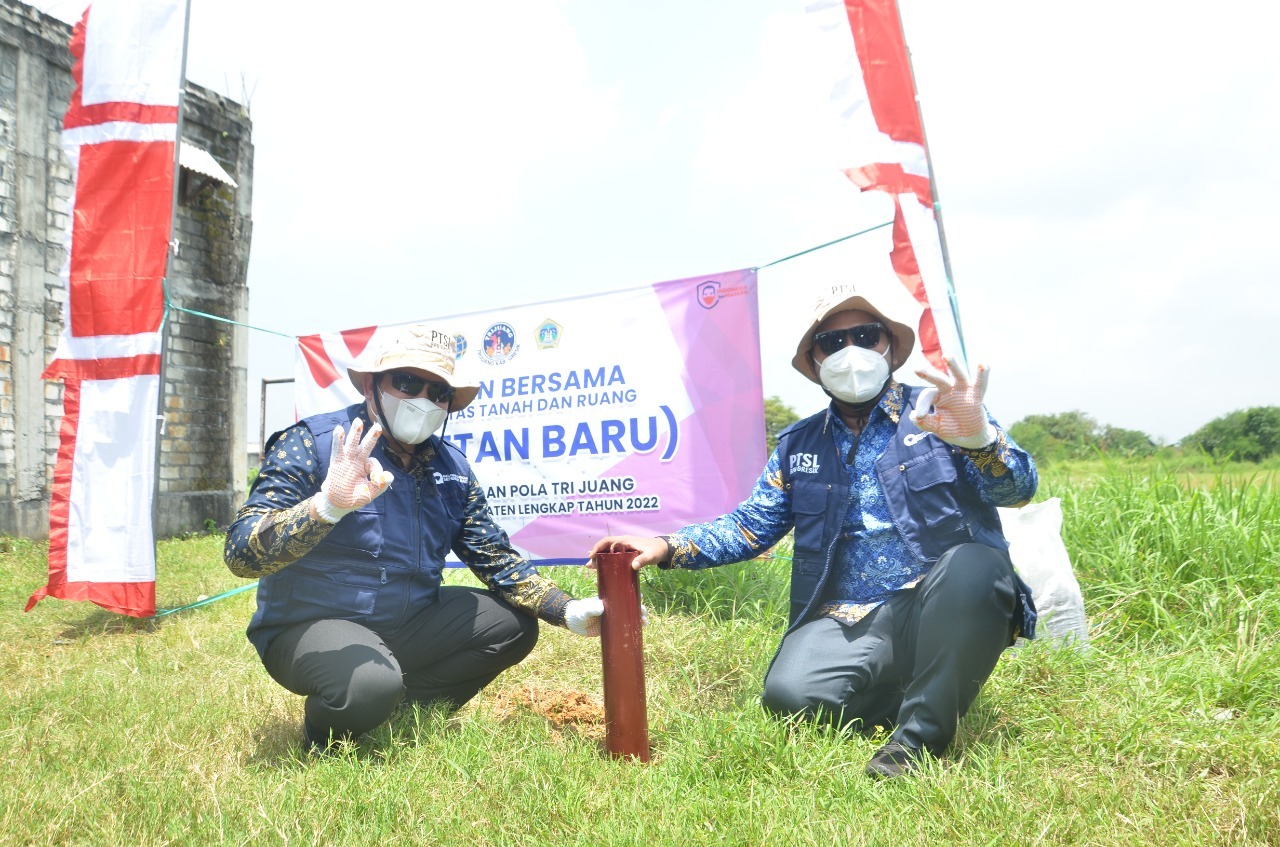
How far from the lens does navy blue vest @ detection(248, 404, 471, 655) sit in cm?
292

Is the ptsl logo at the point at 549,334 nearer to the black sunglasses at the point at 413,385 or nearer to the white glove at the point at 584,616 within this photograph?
the black sunglasses at the point at 413,385

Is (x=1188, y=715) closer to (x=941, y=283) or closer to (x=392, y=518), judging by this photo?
(x=941, y=283)

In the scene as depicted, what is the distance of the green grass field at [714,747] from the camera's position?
2.05 m

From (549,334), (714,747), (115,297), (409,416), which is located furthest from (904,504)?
(115,297)

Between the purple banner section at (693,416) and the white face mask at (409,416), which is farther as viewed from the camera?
the purple banner section at (693,416)

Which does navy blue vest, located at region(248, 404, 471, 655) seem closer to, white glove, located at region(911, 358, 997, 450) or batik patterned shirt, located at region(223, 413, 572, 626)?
batik patterned shirt, located at region(223, 413, 572, 626)

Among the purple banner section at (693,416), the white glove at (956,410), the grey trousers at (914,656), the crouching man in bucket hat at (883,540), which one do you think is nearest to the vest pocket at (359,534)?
the crouching man in bucket hat at (883,540)

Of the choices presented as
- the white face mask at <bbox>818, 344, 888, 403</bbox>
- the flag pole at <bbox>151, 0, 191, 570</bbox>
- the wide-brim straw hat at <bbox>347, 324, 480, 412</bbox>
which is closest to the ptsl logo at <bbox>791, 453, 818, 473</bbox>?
the white face mask at <bbox>818, 344, 888, 403</bbox>

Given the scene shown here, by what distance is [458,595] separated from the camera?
3.25 m

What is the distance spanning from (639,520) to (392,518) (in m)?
1.97

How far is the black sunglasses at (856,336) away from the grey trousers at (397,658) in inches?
58.3

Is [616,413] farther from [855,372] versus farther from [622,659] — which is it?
[622,659]

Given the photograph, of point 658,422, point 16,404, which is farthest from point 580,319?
point 16,404

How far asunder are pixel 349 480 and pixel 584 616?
872 millimetres
